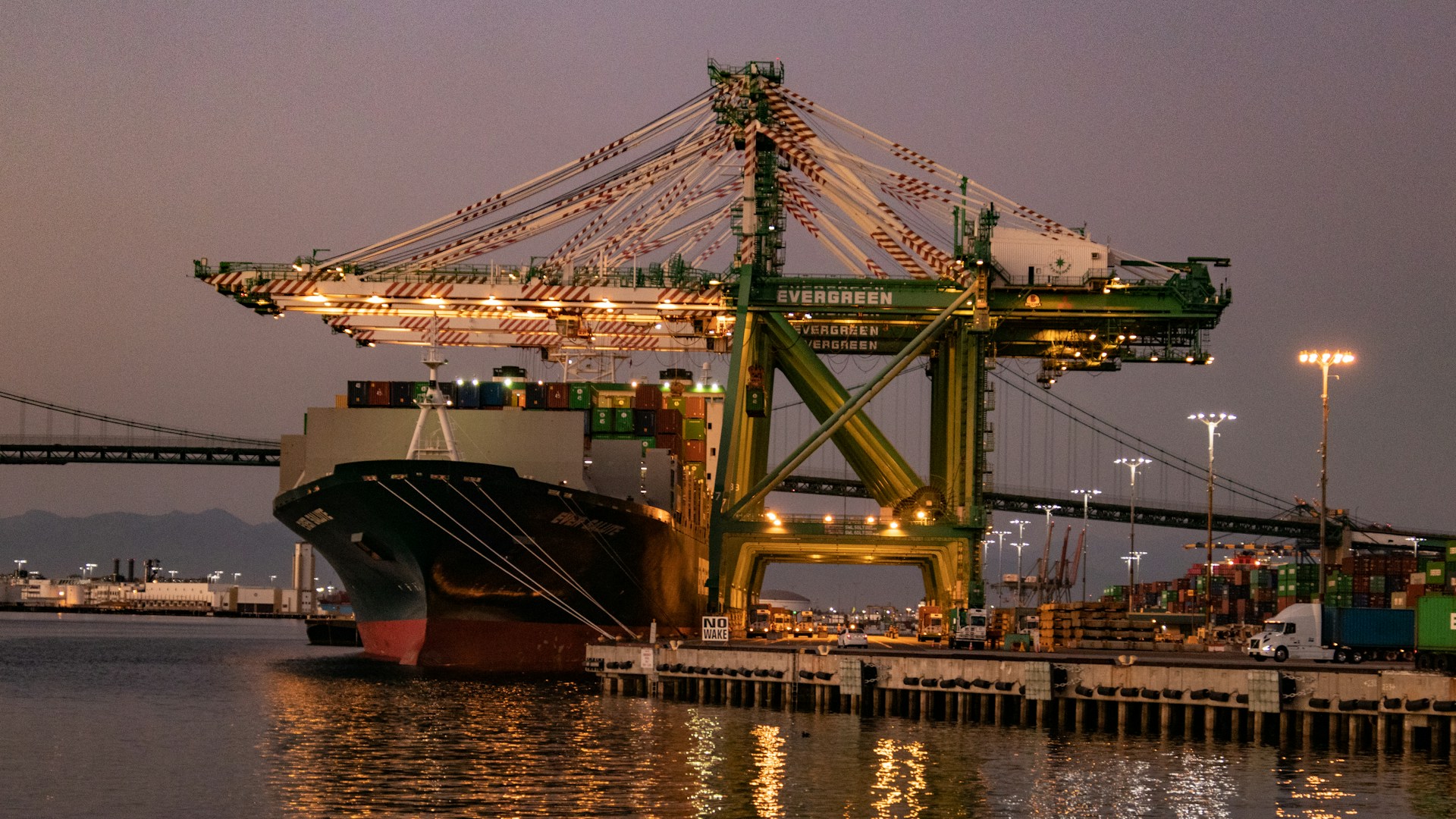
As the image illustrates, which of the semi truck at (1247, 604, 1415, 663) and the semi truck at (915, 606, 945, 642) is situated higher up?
the semi truck at (1247, 604, 1415, 663)

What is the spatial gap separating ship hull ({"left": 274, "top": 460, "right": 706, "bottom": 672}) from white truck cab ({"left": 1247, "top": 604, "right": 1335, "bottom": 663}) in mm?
21615

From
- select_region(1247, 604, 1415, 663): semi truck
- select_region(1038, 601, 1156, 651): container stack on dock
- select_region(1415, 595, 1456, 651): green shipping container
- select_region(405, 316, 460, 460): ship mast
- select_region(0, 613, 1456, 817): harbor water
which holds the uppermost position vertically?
select_region(405, 316, 460, 460): ship mast

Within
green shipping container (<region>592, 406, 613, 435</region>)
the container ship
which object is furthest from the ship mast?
green shipping container (<region>592, 406, 613, 435</region>)

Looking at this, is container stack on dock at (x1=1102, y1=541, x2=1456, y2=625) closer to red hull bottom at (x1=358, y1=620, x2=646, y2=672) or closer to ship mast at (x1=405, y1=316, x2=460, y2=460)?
red hull bottom at (x1=358, y1=620, x2=646, y2=672)

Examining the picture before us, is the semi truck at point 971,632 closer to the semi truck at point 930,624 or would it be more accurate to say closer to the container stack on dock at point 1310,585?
the semi truck at point 930,624

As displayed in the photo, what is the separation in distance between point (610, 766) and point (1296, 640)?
85.2 ft

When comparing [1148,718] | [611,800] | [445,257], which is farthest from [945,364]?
[611,800]

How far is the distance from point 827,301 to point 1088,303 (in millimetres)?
9847

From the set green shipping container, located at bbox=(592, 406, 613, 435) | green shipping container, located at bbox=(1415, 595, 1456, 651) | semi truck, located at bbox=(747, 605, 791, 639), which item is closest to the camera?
green shipping container, located at bbox=(1415, 595, 1456, 651)

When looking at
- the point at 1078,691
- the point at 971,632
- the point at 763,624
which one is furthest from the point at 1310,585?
the point at 1078,691

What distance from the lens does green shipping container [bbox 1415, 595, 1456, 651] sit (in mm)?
40281

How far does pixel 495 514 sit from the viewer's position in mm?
52812

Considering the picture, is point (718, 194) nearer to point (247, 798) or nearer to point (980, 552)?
point (980, 552)

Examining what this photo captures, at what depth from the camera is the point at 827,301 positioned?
61312 mm
